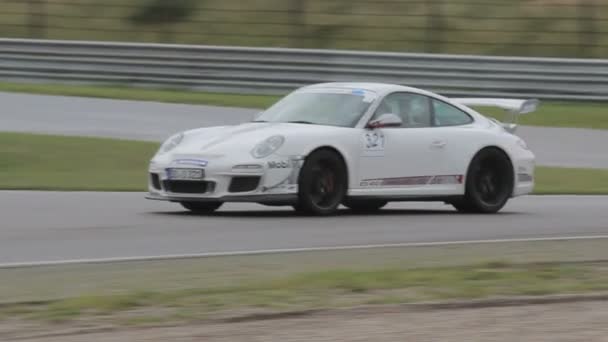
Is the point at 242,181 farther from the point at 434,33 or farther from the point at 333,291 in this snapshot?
the point at 434,33

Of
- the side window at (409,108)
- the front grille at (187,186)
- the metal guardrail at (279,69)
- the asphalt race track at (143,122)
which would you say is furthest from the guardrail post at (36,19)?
the front grille at (187,186)

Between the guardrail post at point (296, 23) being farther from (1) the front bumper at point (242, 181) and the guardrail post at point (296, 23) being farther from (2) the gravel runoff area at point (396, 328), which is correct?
(2) the gravel runoff area at point (396, 328)

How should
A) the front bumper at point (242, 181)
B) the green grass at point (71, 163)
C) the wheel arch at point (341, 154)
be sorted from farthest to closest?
the green grass at point (71, 163), the wheel arch at point (341, 154), the front bumper at point (242, 181)

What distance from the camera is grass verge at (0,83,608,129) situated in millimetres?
23641

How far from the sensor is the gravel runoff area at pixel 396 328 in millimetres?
6520

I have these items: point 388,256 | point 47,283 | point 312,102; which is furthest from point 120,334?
point 312,102

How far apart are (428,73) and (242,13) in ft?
20.3

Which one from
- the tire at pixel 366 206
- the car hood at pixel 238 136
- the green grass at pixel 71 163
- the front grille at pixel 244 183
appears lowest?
the tire at pixel 366 206

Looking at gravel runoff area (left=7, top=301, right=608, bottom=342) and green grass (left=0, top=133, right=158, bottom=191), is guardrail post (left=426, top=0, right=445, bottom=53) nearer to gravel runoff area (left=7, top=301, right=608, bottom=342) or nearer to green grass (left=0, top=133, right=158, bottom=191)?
green grass (left=0, top=133, right=158, bottom=191)

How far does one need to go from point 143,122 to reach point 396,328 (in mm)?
15850

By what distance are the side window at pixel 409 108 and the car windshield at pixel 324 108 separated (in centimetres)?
18

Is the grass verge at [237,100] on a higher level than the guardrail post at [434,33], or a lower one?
lower

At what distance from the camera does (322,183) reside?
12.5 metres

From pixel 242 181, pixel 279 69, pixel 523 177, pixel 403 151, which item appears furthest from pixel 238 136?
pixel 279 69
